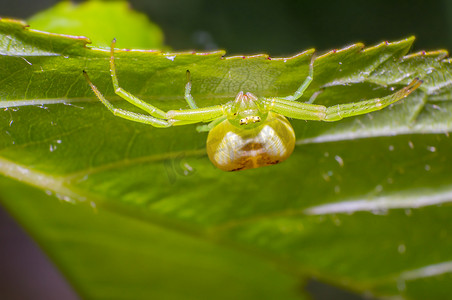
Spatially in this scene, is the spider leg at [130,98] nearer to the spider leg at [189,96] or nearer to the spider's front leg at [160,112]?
the spider's front leg at [160,112]

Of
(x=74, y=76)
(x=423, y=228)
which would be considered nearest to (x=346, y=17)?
(x=423, y=228)

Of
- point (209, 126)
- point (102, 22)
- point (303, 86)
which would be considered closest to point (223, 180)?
point (209, 126)

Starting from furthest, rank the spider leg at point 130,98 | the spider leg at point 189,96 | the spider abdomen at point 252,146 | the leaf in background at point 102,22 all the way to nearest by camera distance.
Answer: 1. the leaf in background at point 102,22
2. the spider abdomen at point 252,146
3. the spider leg at point 189,96
4. the spider leg at point 130,98

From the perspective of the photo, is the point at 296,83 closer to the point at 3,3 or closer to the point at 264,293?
the point at 264,293

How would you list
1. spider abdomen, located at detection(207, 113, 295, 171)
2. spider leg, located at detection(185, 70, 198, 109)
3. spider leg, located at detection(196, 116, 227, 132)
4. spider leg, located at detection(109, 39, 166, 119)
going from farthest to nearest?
1. spider leg, located at detection(196, 116, 227, 132)
2. spider abdomen, located at detection(207, 113, 295, 171)
3. spider leg, located at detection(185, 70, 198, 109)
4. spider leg, located at detection(109, 39, 166, 119)

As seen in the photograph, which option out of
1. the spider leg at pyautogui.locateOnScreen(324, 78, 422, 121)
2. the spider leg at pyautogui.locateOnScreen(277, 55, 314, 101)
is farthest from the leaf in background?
the spider leg at pyautogui.locateOnScreen(324, 78, 422, 121)

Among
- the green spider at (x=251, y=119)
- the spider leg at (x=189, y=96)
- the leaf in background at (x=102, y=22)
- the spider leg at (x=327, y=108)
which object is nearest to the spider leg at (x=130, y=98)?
the green spider at (x=251, y=119)

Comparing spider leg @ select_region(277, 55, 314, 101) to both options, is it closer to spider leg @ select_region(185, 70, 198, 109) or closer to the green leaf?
the green leaf
